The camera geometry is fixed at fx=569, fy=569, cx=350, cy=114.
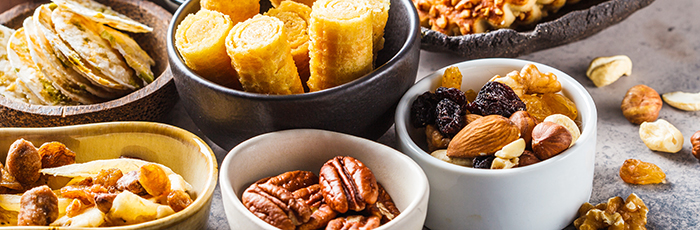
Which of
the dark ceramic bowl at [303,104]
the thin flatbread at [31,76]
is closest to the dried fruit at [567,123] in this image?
the dark ceramic bowl at [303,104]

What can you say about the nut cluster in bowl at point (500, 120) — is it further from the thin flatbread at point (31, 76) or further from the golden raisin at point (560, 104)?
the thin flatbread at point (31, 76)

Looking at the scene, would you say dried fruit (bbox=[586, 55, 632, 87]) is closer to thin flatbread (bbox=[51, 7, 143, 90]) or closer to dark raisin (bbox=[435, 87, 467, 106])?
dark raisin (bbox=[435, 87, 467, 106])

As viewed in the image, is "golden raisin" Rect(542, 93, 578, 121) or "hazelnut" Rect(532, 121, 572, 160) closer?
"hazelnut" Rect(532, 121, 572, 160)

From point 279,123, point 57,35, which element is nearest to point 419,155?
point 279,123

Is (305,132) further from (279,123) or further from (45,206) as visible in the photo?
(45,206)

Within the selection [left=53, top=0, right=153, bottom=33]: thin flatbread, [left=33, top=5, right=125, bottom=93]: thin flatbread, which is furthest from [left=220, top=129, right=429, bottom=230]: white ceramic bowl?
[left=53, top=0, right=153, bottom=33]: thin flatbread

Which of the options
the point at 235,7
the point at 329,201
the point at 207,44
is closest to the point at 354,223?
the point at 329,201

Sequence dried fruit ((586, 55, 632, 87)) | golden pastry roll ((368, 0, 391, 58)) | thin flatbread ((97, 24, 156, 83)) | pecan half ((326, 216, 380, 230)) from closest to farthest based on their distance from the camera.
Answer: pecan half ((326, 216, 380, 230)) → golden pastry roll ((368, 0, 391, 58)) → thin flatbread ((97, 24, 156, 83)) → dried fruit ((586, 55, 632, 87))
